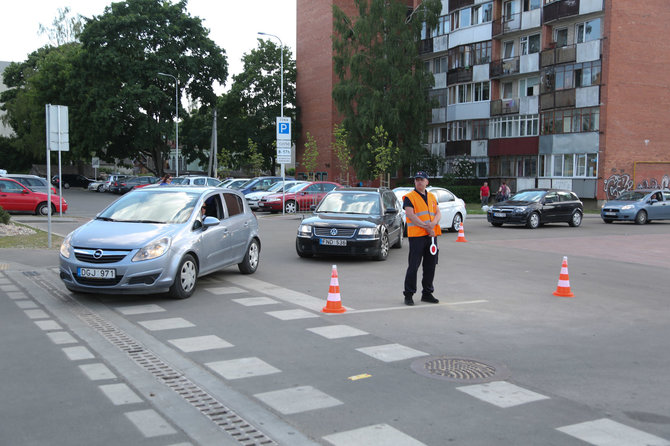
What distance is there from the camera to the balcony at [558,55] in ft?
137

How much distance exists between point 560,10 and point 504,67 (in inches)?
245

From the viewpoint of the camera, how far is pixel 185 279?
9.34 meters

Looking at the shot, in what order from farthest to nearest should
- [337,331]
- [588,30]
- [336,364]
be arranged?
1. [588,30]
2. [337,331]
3. [336,364]

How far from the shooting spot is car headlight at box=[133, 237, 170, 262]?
8656 millimetres

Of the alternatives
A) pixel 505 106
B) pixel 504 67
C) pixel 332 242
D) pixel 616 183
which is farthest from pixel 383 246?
pixel 504 67

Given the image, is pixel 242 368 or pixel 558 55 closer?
pixel 242 368

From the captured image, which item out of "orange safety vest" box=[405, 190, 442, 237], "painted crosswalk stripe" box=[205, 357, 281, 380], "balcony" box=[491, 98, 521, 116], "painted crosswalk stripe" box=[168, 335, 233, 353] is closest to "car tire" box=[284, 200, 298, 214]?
"orange safety vest" box=[405, 190, 442, 237]

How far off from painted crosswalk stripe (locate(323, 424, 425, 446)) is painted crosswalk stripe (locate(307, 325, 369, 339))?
270 cm

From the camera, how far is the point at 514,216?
81.7ft

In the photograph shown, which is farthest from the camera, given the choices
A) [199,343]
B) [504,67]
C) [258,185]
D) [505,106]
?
[504,67]

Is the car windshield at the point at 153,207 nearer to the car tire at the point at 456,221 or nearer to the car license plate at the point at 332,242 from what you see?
the car license plate at the point at 332,242

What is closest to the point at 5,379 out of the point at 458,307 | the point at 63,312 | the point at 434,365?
the point at 63,312

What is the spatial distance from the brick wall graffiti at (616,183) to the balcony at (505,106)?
8977 mm

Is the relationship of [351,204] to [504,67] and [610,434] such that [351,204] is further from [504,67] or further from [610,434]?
[504,67]
